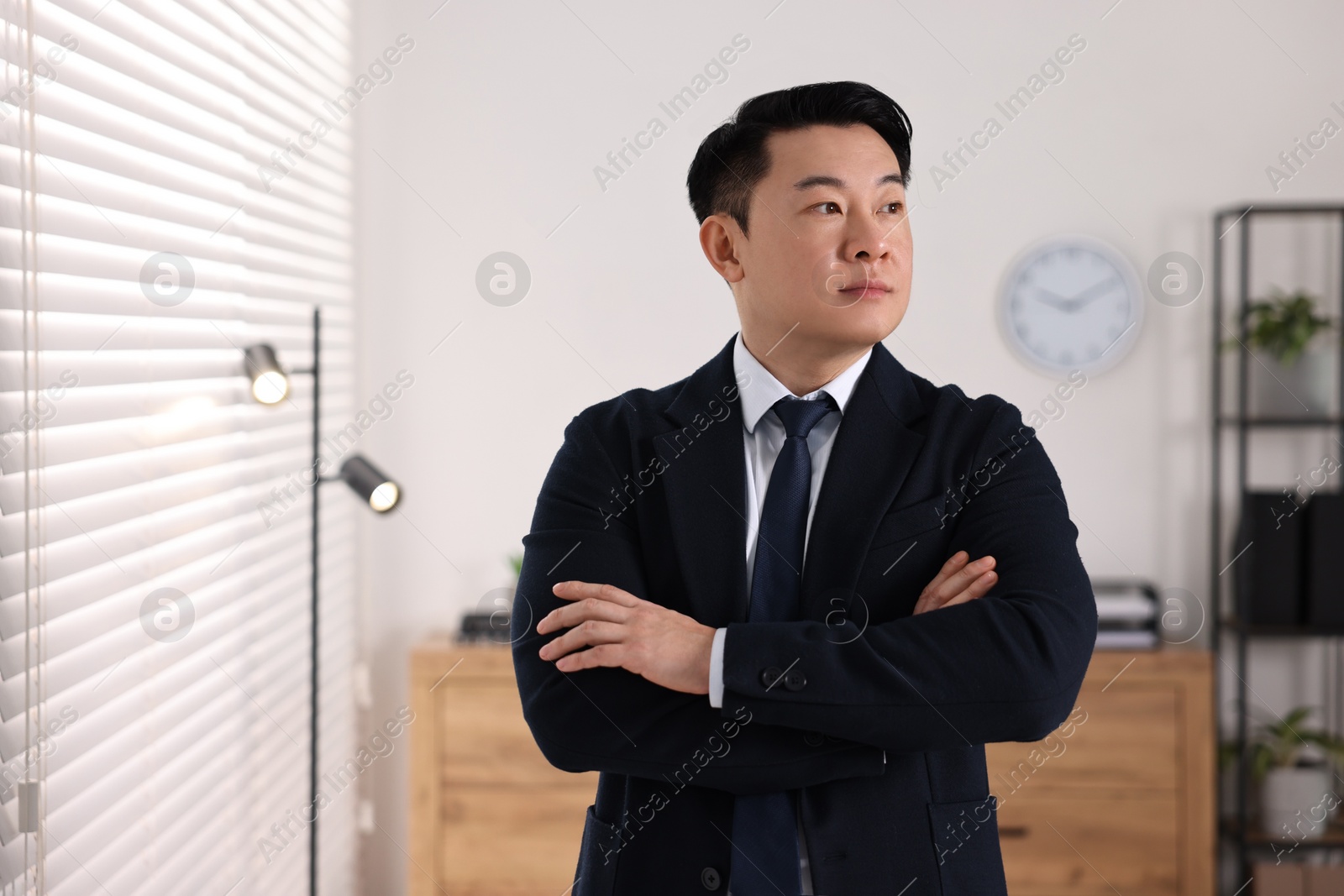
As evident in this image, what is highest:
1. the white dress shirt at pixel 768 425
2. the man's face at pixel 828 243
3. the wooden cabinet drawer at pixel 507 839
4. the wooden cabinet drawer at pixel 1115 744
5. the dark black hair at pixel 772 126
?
the dark black hair at pixel 772 126

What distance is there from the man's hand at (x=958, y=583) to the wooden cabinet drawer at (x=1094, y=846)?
182 cm

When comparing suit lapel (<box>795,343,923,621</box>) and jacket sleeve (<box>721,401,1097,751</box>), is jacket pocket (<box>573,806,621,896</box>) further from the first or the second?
suit lapel (<box>795,343,923,621</box>)

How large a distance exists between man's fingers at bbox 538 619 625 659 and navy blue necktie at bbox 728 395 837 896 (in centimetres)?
18

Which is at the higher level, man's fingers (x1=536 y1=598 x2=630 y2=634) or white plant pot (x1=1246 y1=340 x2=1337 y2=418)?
white plant pot (x1=1246 y1=340 x2=1337 y2=418)

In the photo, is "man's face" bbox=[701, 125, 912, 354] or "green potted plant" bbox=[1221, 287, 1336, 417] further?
"green potted plant" bbox=[1221, 287, 1336, 417]

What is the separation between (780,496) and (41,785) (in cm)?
110

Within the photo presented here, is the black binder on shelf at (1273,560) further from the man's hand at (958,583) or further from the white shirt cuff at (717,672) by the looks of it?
the white shirt cuff at (717,672)

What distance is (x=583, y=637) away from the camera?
1331 millimetres

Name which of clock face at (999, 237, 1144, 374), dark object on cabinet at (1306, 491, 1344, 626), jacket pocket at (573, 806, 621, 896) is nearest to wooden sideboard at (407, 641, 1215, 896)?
dark object on cabinet at (1306, 491, 1344, 626)

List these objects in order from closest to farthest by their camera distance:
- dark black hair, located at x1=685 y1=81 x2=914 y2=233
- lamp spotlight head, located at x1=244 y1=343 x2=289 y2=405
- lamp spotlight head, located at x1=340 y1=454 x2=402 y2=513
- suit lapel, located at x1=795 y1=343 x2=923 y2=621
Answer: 1. suit lapel, located at x1=795 y1=343 x2=923 y2=621
2. dark black hair, located at x1=685 y1=81 x2=914 y2=233
3. lamp spotlight head, located at x1=244 y1=343 x2=289 y2=405
4. lamp spotlight head, located at x1=340 y1=454 x2=402 y2=513

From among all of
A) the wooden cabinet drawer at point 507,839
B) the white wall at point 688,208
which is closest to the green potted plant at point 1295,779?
the white wall at point 688,208

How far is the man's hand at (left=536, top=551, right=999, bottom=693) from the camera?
1.29 m

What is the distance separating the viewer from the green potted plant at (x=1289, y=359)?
9.80ft

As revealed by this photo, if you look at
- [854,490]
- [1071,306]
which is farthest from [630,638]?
[1071,306]
